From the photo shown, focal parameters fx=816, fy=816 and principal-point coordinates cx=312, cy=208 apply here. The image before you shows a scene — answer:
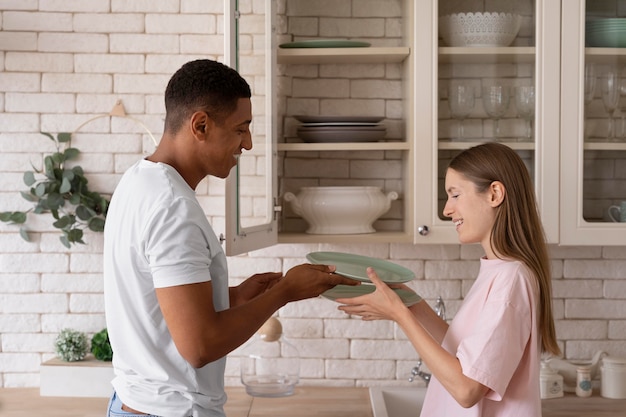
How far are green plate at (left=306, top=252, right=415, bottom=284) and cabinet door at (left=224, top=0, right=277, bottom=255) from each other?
0.66 feet

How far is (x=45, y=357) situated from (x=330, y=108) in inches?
51.3

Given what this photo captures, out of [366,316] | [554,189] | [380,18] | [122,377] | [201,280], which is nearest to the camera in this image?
[201,280]

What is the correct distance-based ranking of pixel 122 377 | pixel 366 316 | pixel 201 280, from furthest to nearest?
pixel 366 316, pixel 122 377, pixel 201 280

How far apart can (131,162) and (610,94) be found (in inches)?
61.9

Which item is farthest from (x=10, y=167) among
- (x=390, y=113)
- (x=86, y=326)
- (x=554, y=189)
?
(x=554, y=189)

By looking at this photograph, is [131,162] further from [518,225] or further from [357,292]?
[518,225]

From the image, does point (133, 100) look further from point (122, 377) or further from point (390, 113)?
point (122, 377)

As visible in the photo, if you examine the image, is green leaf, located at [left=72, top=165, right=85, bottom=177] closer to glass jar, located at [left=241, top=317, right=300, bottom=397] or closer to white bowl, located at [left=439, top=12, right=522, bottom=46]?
glass jar, located at [left=241, top=317, right=300, bottom=397]

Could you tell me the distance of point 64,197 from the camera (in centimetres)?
275

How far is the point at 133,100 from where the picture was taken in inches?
110

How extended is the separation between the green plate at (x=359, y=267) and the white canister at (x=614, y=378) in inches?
38.0

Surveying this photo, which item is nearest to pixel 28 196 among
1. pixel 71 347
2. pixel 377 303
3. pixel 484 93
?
pixel 71 347

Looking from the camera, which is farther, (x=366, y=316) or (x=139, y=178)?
(x=366, y=316)

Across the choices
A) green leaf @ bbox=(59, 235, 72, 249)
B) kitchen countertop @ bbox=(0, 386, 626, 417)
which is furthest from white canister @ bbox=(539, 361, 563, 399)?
green leaf @ bbox=(59, 235, 72, 249)
